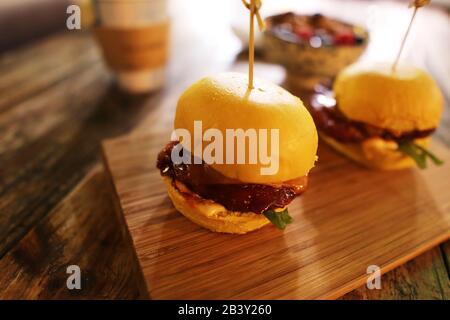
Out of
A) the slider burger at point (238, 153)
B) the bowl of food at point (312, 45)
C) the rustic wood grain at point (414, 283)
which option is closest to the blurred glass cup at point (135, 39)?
the bowl of food at point (312, 45)

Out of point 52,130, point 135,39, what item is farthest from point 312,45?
point 52,130

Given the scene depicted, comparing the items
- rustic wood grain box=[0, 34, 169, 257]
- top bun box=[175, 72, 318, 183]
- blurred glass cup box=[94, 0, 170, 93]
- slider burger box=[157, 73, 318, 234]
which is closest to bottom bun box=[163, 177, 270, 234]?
slider burger box=[157, 73, 318, 234]

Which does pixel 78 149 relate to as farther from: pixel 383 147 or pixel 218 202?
pixel 383 147

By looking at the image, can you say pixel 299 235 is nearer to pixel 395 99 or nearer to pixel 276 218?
pixel 276 218

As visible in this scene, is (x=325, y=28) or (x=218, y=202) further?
(x=325, y=28)

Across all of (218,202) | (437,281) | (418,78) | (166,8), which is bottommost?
(437,281)

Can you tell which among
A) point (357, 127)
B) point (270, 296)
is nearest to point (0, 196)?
point (270, 296)

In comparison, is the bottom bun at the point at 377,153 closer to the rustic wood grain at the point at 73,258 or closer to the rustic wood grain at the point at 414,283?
the rustic wood grain at the point at 414,283
